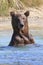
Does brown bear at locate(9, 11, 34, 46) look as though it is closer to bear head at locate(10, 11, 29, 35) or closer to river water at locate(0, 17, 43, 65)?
bear head at locate(10, 11, 29, 35)

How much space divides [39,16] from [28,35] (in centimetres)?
1013

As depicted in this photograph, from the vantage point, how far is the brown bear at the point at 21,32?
12.3 meters

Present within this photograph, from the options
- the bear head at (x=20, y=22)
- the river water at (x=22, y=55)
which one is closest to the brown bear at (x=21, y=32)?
the bear head at (x=20, y=22)

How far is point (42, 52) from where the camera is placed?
11.5 meters

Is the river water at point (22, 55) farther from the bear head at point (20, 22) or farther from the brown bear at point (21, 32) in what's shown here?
the bear head at point (20, 22)

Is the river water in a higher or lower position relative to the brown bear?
lower

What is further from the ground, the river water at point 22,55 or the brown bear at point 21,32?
the brown bear at point 21,32

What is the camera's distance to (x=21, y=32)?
12602 millimetres

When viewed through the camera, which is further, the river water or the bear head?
the bear head

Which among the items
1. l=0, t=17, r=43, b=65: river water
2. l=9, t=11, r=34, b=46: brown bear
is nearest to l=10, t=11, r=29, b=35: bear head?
l=9, t=11, r=34, b=46: brown bear

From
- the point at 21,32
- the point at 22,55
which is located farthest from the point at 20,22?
the point at 22,55

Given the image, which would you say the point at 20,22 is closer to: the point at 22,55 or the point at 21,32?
the point at 21,32

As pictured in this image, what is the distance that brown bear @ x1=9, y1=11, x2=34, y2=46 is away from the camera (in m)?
12.3

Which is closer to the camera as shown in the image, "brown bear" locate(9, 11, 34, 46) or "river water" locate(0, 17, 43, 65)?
"river water" locate(0, 17, 43, 65)
